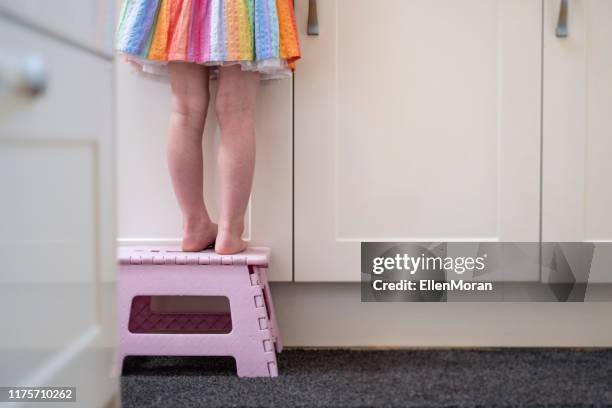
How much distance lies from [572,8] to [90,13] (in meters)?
1.20

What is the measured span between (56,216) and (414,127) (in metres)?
1.04

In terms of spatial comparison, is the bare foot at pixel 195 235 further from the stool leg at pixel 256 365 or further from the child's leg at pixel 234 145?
the stool leg at pixel 256 365

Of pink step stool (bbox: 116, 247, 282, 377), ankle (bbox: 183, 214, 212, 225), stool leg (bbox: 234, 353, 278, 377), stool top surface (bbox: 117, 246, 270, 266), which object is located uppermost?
ankle (bbox: 183, 214, 212, 225)

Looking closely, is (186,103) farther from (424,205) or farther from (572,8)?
(572,8)

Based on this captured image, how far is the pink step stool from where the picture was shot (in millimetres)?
1266

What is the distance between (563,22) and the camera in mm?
1400

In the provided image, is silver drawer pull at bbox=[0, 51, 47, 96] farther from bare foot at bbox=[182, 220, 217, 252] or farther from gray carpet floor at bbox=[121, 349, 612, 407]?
bare foot at bbox=[182, 220, 217, 252]

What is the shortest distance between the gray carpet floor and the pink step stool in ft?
0.16

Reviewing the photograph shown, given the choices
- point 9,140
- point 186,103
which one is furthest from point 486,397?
point 9,140

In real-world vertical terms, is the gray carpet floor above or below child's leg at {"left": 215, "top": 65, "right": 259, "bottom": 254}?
below

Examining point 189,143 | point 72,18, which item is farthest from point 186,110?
point 72,18

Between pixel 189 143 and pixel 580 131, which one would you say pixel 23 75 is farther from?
pixel 580 131

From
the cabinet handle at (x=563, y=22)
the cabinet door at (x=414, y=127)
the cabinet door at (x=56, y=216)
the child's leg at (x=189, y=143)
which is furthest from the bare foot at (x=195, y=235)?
the cabinet handle at (x=563, y=22)

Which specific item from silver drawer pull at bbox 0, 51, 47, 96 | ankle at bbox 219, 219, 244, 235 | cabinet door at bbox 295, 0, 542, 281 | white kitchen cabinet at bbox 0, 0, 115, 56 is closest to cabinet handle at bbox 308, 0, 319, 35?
cabinet door at bbox 295, 0, 542, 281
